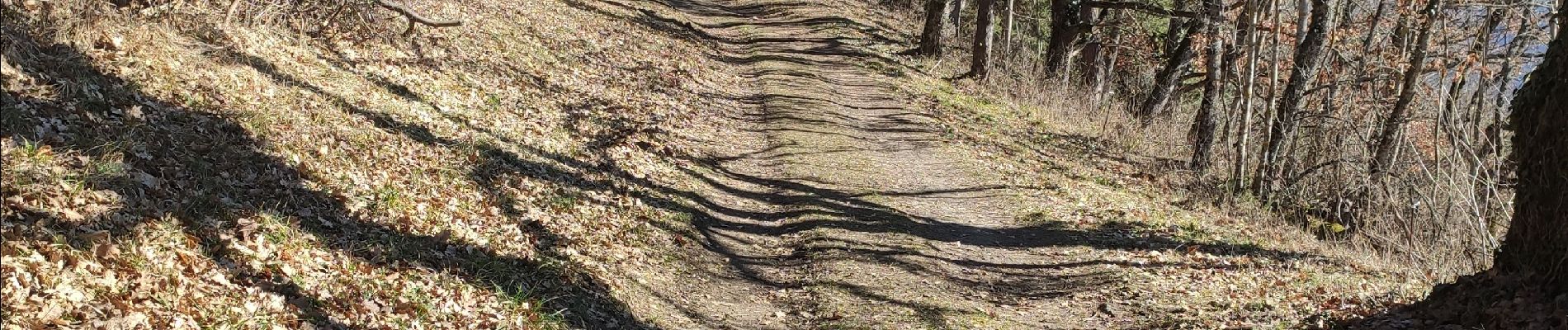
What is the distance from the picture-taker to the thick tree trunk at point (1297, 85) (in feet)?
42.8

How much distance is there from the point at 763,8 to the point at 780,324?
21273mm

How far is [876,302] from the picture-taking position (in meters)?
8.28

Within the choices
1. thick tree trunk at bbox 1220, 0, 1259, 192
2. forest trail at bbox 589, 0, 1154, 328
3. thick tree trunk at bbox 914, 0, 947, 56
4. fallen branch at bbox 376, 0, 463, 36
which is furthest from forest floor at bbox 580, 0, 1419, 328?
thick tree trunk at bbox 914, 0, 947, 56

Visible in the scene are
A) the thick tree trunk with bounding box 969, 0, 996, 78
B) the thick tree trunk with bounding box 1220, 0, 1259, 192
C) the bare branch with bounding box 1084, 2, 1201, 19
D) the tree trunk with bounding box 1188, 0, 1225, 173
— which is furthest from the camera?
the thick tree trunk with bounding box 969, 0, 996, 78

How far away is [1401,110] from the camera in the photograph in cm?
1262

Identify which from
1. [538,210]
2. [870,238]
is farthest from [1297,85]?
[538,210]

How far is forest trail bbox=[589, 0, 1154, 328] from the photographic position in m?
8.19

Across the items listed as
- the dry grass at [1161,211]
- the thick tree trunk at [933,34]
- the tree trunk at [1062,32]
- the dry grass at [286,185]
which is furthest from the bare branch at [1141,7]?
the dry grass at [286,185]

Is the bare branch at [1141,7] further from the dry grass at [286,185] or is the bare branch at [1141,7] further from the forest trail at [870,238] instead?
the dry grass at [286,185]

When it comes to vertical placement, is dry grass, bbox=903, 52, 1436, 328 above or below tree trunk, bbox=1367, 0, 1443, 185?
below

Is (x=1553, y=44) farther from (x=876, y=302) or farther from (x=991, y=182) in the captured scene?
(x=991, y=182)

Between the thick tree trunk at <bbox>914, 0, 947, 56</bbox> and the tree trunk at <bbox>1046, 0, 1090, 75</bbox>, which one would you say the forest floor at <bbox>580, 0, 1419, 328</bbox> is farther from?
the thick tree trunk at <bbox>914, 0, 947, 56</bbox>

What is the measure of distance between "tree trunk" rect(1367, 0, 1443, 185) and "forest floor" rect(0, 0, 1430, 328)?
94.9 inches

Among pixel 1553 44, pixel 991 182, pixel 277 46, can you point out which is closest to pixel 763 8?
pixel 991 182
